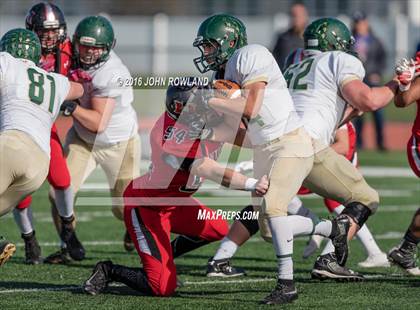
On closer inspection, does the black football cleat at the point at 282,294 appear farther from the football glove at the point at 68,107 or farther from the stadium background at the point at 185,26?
the stadium background at the point at 185,26

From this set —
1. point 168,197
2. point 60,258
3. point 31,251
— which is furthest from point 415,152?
point 31,251

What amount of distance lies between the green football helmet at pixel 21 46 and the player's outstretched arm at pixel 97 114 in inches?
34.2

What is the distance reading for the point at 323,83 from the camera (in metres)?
6.01

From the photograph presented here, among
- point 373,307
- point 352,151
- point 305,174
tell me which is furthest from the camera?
point 352,151

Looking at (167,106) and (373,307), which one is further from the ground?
(167,106)

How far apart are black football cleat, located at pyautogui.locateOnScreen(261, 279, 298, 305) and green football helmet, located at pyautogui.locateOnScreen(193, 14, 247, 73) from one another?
1.36 meters

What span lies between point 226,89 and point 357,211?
1.17 metres

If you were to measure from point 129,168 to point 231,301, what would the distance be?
7.22 feet

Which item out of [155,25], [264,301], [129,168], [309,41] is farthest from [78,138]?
[155,25]

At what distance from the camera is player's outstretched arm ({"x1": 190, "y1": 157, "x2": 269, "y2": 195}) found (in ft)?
17.6

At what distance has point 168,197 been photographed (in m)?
5.79

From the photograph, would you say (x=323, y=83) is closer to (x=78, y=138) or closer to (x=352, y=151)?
(x=352, y=151)

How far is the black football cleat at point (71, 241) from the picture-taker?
691 centimetres

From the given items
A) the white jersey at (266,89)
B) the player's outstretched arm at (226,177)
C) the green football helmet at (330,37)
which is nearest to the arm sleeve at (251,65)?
the white jersey at (266,89)
